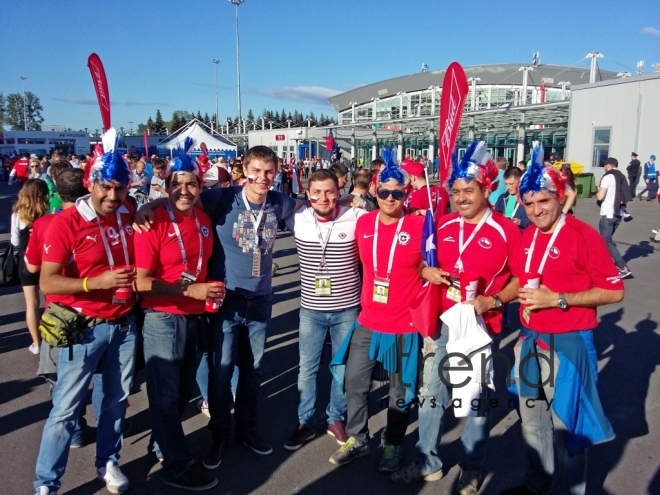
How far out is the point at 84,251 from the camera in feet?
9.78

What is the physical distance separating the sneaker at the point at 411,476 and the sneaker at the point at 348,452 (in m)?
0.36

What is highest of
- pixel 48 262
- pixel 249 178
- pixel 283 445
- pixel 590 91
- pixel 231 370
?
pixel 590 91

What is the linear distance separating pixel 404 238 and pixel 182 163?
1532 millimetres

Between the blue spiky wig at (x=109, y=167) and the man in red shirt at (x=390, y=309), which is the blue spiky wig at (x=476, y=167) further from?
the blue spiky wig at (x=109, y=167)

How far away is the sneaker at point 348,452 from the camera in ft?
11.9

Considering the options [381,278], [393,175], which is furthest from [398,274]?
[393,175]

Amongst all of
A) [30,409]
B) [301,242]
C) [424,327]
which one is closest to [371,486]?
[424,327]

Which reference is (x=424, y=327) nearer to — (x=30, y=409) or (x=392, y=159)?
(x=392, y=159)

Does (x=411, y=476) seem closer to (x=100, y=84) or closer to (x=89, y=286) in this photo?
(x=89, y=286)

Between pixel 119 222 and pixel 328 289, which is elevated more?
pixel 119 222

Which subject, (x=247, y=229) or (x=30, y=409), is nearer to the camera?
(x=247, y=229)

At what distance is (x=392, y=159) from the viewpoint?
3.67m

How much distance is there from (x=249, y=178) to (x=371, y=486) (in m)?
2.24

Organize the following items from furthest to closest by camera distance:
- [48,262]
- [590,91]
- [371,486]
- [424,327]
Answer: [590,91]
[371,486]
[424,327]
[48,262]
